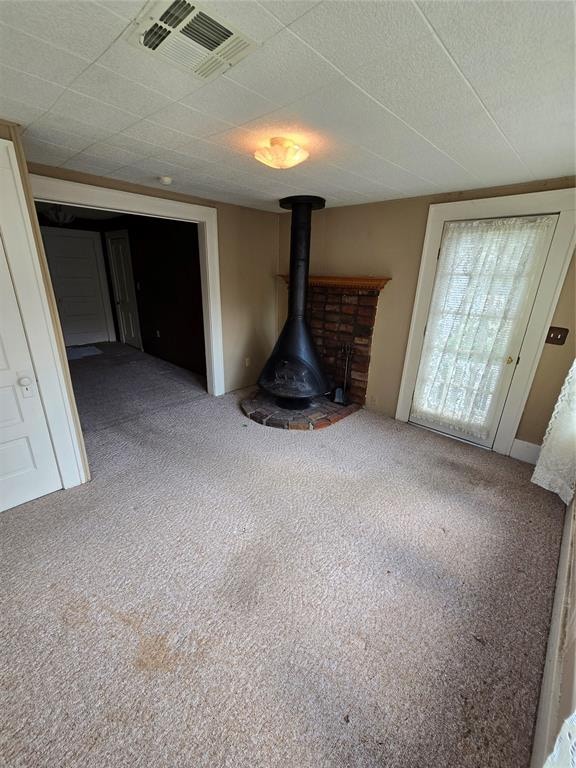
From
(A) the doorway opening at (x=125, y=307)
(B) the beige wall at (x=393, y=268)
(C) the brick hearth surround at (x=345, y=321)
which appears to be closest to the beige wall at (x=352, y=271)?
(B) the beige wall at (x=393, y=268)

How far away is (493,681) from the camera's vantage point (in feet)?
4.16

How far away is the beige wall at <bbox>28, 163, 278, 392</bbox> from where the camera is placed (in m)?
3.63

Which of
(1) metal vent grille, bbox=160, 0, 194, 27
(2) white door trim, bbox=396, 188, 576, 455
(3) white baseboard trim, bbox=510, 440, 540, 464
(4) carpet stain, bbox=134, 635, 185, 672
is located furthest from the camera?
(3) white baseboard trim, bbox=510, 440, 540, 464

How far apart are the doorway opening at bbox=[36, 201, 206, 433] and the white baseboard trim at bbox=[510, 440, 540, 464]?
333cm

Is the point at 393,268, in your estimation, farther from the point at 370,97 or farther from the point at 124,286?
the point at 124,286

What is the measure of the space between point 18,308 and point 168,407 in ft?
6.20

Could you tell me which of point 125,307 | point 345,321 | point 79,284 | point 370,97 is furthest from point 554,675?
point 79,284

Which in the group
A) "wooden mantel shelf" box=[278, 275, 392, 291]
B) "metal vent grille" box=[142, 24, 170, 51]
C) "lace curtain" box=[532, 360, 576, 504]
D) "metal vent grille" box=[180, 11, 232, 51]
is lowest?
"lace curtain" box=[532, 360, 576, 504]

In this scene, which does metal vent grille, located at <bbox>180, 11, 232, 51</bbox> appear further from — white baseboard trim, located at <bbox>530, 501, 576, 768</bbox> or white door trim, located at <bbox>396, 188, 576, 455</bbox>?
white door trim, located at <bbox>396, 188, 576, 455</bbox>

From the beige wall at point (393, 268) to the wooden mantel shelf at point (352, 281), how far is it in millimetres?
94

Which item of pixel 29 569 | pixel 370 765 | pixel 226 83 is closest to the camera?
pixel 370 765

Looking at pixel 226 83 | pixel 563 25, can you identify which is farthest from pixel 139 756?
pixel 563 25

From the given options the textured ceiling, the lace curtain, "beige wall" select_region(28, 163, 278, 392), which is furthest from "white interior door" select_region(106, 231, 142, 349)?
the lace curtain

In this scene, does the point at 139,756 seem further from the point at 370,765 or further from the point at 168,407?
the point at 168,407
